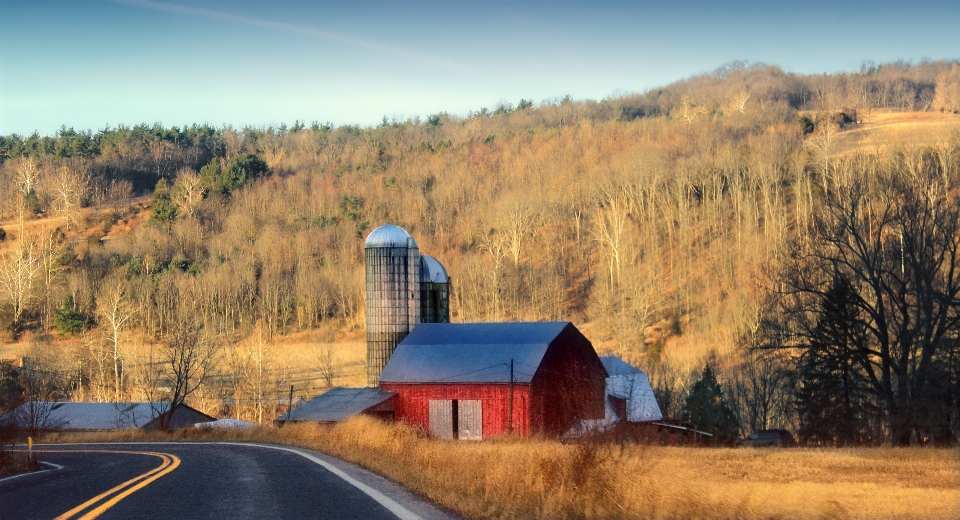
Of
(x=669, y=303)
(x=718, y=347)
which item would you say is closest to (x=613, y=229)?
(x=669, y=303)

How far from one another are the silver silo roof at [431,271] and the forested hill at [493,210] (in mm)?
21727

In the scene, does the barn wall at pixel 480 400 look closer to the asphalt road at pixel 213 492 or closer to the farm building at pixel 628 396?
the farm building at pixel 628 396

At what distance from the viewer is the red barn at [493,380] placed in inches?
1380

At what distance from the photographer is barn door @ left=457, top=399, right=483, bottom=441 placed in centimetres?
3525

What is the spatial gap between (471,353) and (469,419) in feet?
9.10

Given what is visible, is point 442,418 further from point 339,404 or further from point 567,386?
point 567,386

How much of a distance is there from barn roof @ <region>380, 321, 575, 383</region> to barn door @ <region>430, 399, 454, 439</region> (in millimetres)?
916

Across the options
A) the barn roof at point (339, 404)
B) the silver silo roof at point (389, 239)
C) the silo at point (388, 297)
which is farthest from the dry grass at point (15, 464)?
the silver silo roof at point (389, 239)

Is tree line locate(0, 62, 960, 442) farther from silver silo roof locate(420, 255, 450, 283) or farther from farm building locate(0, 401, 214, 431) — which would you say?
silver silo roof locate(420, 255, 450, 283)

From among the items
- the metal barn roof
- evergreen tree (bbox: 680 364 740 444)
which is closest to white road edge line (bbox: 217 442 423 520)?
the metal barn roof

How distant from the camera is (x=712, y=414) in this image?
4356cm

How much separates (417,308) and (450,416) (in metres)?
6.78

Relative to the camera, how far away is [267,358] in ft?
251

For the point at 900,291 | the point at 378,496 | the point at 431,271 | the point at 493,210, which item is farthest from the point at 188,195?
the point at 378,496
